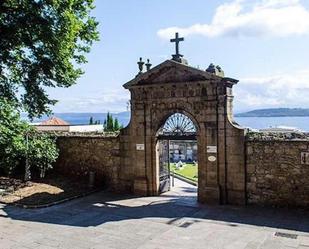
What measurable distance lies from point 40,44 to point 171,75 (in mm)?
5312

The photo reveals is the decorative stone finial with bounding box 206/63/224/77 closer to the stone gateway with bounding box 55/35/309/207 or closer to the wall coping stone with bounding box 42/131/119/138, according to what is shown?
the stone gateway with bounding box 55/35/309/207

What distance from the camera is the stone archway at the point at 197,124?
14320 millimetres

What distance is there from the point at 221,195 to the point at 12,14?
10.3m

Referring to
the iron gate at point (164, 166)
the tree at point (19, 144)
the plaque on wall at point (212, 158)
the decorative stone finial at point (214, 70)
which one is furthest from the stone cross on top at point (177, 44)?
the tree at point (19, 144)

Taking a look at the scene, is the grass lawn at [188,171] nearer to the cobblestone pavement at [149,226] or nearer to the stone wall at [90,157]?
the stone wall at [90,157]

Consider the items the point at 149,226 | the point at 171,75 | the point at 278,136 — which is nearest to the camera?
the point at 149,226

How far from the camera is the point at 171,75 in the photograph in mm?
15320

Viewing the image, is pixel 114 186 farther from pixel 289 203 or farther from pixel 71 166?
pixel 289 203

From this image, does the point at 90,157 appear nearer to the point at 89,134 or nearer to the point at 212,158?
the point at 89,134

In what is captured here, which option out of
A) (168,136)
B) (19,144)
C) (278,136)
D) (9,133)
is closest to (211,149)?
(168,136)


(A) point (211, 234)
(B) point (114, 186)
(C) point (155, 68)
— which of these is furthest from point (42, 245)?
(C) point (155, 68)

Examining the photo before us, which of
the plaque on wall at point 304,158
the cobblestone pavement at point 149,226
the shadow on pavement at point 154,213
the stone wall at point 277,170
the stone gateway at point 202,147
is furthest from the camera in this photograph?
the stone gateway at point 202,147

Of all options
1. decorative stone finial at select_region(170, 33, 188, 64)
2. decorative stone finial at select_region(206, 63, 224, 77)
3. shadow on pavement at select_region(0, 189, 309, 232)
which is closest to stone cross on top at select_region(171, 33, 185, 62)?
decorative stone finial at select_region(170, 33, 188, 64)

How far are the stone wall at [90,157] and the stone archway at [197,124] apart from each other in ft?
3.58
